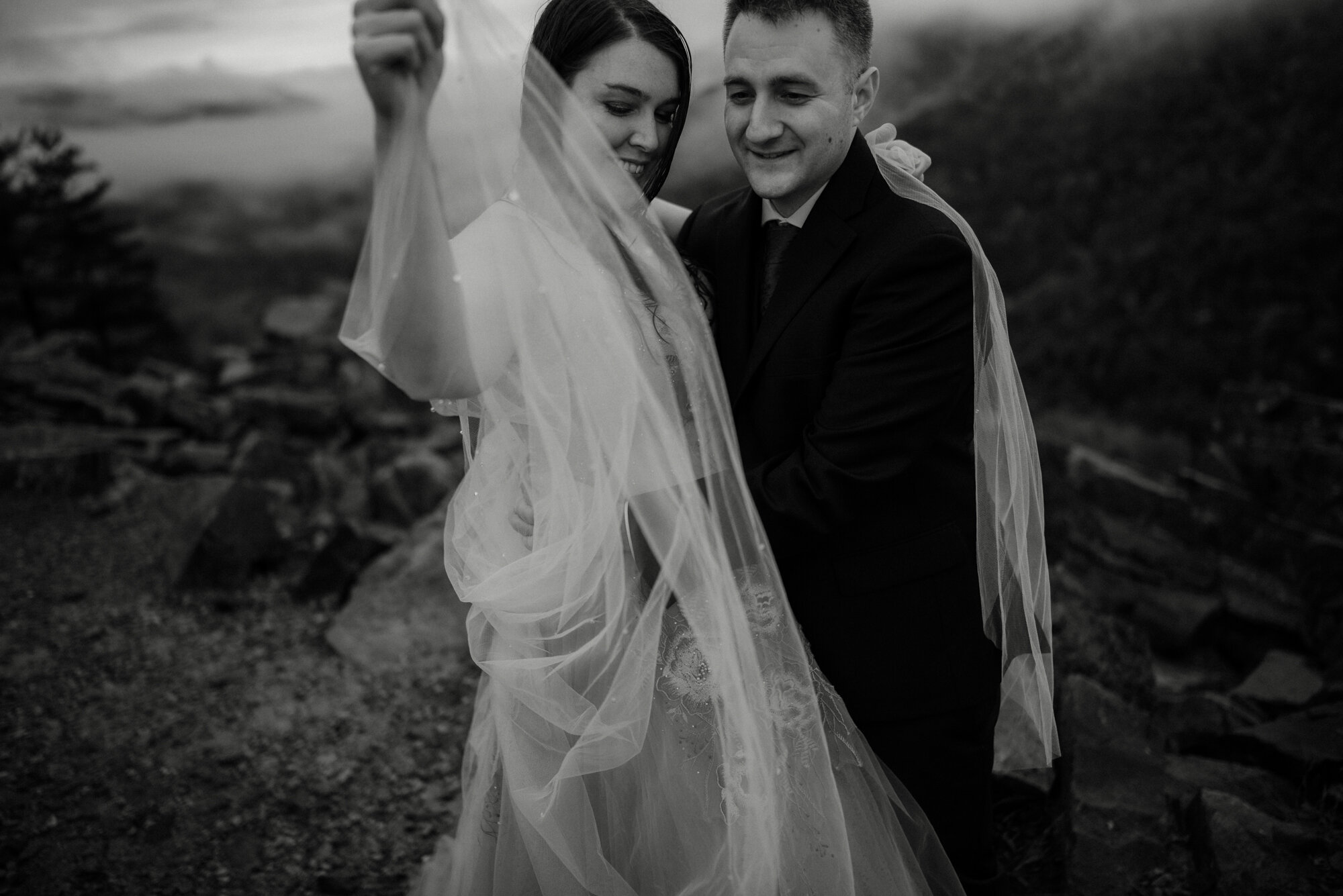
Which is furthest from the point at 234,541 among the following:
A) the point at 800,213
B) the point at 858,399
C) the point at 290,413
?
the point at 858,399

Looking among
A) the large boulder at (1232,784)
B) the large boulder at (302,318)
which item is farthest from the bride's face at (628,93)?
the large boulder at (302,318)

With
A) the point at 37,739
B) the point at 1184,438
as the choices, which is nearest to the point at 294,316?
the point at 37,739

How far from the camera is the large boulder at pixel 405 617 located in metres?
4.14

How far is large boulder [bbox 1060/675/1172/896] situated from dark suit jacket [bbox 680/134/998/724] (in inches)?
31.1

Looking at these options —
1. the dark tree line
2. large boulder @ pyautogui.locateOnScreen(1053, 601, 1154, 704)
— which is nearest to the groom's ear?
large boulder @ pyautogui.locateOnScreen(1053, 601, 1154, 704)

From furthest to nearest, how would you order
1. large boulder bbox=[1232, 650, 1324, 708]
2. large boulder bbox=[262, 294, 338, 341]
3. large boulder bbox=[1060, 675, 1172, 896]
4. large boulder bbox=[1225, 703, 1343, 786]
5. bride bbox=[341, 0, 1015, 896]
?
large boulder bbox=[262, 294, 338, 341] → large boulder bbox=[1232, 650, 1324, 708] → large boulder bbox=[1225, 703, 1343, 786] → large boulder bbox=[1060, 675, 1172, 896] → bride bbox=[341, 0, 1015, 896]

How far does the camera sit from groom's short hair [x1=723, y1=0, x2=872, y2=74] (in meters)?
1.98

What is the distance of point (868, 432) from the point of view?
1920 millimetres

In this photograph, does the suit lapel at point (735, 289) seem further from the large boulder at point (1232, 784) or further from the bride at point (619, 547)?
the large boulder at point (1232, 784)

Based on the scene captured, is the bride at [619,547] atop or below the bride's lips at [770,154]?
below

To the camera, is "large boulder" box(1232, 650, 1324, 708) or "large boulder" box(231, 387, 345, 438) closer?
"large boulder" box(1232, 650, 1324, 708)

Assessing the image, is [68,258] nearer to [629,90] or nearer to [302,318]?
[302,318]

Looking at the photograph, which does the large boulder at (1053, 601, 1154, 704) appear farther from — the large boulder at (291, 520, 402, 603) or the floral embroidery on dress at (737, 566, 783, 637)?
the large boulder at (291, 520, 402, 603)

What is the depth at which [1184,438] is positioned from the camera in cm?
764
